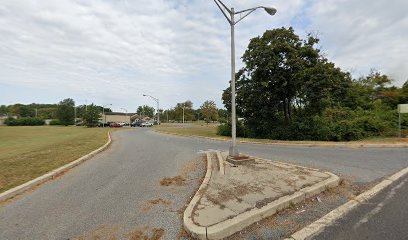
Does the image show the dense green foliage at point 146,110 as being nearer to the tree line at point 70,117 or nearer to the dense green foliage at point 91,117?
the tree line at point 70,117

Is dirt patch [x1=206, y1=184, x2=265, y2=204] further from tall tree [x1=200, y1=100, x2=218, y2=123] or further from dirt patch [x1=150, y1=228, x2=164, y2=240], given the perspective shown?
tall tree [x1=200, y1=100, x2=218, y2=123]

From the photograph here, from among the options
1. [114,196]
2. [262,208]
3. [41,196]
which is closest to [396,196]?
[262,208]

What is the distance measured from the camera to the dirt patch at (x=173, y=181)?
20.2 feet

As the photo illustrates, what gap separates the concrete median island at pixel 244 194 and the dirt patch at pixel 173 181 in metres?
0.75

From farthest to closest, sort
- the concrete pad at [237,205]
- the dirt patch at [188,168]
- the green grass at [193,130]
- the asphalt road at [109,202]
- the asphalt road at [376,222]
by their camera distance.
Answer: the green grass at [193,130], the dirt patch at [188,168], the concrete pad at [237,205], the asphalt road at [109,202], the asphalt road at [376,222]

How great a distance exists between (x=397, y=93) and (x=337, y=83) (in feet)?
38.4

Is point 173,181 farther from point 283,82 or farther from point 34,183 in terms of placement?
point 283,82

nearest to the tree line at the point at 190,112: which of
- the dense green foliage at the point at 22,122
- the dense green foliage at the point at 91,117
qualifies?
the dense green foliage at the point at 91,117

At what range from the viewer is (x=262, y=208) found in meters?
4.15

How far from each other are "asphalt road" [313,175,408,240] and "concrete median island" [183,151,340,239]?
0.91 metres

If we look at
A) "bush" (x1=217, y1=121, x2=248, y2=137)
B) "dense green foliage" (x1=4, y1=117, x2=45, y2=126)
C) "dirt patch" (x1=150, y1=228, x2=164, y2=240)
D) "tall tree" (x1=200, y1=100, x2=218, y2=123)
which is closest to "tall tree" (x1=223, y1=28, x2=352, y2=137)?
"bush" (x1=217, y1=121, x2=248, y2=137)

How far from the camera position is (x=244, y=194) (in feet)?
16.1

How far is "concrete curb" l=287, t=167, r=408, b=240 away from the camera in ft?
11.5

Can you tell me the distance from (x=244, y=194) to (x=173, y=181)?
7.44 ft
